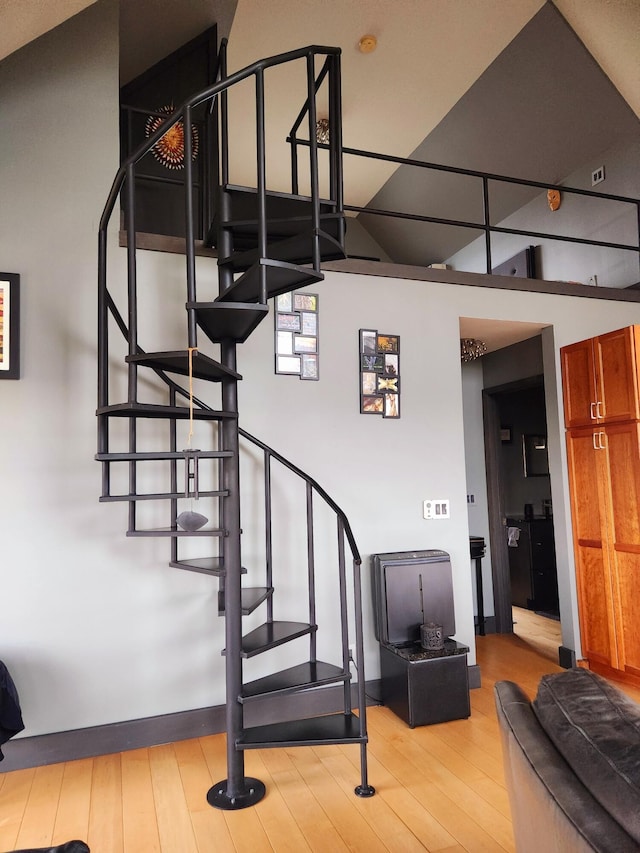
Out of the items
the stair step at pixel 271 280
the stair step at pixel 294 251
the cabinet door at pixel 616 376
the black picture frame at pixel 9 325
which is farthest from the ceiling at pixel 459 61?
the black picture frame at pixel 9 325

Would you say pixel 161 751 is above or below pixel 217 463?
below

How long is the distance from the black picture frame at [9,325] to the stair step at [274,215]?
106 centimetres

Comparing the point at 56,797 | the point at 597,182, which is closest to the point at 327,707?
the point at 56,797

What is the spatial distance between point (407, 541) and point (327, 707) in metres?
1.07

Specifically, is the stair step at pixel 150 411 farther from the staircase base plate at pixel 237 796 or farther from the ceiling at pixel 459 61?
the ceiling at pixel 459 61

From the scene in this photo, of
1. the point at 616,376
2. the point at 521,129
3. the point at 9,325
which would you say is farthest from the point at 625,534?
the point at 9,325

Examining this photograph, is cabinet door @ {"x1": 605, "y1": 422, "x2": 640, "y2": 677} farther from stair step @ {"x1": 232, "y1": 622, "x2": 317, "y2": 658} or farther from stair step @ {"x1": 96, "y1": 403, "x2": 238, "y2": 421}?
stair step @ {"x1": 96, "y1": 403, "x2": 238, "y2": 421}

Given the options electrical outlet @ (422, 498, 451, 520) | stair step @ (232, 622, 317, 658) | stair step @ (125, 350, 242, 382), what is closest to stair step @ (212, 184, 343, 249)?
stair step @ (125, 350, 242, 382)

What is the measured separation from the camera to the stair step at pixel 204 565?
99.3 inches

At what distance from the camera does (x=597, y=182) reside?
4777 millimetres

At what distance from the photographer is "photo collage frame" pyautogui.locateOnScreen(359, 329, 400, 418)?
3.51m

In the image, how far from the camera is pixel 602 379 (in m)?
3.79

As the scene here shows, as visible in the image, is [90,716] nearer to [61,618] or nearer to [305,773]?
[61,618]

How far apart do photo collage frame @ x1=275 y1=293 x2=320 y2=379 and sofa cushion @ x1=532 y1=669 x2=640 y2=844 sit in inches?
91.3
